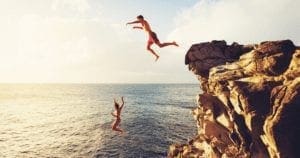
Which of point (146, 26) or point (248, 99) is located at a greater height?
point (146, 26)

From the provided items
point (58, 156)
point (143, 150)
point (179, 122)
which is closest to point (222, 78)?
point (143, 150)

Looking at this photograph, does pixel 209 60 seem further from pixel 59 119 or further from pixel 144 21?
pixel 59 119

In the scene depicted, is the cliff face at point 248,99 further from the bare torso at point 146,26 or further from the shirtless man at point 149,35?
the bare torso at point 146,26

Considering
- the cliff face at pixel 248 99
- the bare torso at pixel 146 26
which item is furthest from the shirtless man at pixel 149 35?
the cliff face at pixel 248 99

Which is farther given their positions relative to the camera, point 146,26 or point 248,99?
point 248,99

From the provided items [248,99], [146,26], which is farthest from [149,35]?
[248,99]

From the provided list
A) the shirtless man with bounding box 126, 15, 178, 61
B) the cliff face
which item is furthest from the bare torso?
the cliff face

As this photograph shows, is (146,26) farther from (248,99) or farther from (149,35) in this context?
(248,99)

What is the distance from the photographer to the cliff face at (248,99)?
2400cm

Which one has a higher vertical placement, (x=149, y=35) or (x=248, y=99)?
(x=149, y=35)

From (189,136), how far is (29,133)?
134ft

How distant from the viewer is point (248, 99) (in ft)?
87.1

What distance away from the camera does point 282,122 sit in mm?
23875

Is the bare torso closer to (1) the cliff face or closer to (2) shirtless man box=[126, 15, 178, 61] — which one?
(2) shirtless man box=[126, 15, 178, 61]
